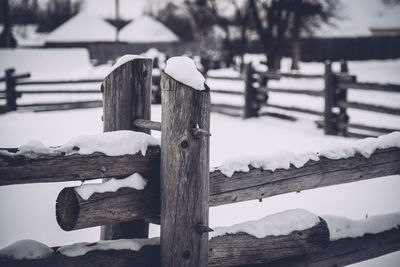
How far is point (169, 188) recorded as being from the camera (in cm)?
208

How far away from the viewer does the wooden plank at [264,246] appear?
2289mm

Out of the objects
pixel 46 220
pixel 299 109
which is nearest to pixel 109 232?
pixel 46 220

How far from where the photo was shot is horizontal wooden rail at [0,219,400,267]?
1.99 meters

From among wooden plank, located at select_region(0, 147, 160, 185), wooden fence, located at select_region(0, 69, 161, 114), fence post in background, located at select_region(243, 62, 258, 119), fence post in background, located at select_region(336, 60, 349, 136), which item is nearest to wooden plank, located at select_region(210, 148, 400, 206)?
wooden plank, located at select_region(0, 147, 160, 185)

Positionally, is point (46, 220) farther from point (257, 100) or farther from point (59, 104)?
point (59, 104)

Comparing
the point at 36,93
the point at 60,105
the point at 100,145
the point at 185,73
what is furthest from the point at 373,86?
the point at 36,93

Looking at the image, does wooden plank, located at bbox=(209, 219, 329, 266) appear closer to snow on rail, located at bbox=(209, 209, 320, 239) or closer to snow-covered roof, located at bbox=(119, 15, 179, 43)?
snow on rail, located at bbox=(209, 209, 320, 239)

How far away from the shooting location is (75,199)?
1.89 m

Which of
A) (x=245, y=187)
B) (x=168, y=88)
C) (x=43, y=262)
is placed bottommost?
(x=43, y=262)

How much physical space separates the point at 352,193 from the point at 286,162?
287cm

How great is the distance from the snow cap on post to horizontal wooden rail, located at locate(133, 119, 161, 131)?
0.35 metres

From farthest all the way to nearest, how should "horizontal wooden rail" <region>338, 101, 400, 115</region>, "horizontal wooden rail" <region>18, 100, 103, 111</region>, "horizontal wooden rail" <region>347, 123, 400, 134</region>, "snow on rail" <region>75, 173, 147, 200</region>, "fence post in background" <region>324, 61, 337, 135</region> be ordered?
1. "horizontal wooden rail" <region>18, 100, 103, 111</region>
2. "fence post in background" <region>324, 61, 337, 135</region>
3. "horizontal wooden rail" <region>347, 123, 400, 134</region>
4. "horizontal wooden rail" <region>338, 101, 400, 115</region>
5. "snow on rail" <region>75, 173, 147, 200</region>

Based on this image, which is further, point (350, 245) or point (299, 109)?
point (299, 109)

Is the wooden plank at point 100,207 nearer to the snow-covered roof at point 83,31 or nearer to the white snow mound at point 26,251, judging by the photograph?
the white snow mound at point 26,251
